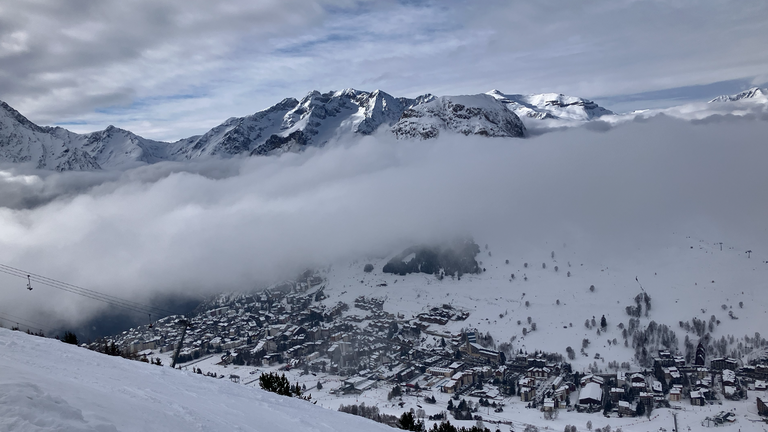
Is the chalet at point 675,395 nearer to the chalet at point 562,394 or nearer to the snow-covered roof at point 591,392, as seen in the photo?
the snow-covered roof at point 591,392

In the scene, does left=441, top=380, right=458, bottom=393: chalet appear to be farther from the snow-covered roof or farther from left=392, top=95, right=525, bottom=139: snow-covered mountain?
left=392, top=95, right=525, bottom=139: snow-covered mountain

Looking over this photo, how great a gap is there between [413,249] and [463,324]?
28.6 metres

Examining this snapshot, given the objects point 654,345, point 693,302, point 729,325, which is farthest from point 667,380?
point 693,302

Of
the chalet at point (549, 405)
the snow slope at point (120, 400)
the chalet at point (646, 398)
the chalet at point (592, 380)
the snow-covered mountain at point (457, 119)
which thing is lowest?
the chalet at point (592, 380)

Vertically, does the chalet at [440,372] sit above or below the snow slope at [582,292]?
below

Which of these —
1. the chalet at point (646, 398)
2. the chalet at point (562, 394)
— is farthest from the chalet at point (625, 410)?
the chalet at point (562, 394)

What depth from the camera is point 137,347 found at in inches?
2346

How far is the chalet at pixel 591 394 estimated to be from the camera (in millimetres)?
39188

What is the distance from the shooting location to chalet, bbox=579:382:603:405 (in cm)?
3919

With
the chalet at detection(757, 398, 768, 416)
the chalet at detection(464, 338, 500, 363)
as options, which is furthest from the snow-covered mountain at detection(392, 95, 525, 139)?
the chalet at detection(757, 398, 768, 416)

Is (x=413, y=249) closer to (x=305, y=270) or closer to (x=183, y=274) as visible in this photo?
(x=305, y=270)

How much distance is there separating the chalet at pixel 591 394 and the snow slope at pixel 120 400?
3374 centimetres

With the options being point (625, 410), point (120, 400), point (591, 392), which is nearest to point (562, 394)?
point (591, 392)

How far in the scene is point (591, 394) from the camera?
4019cm
